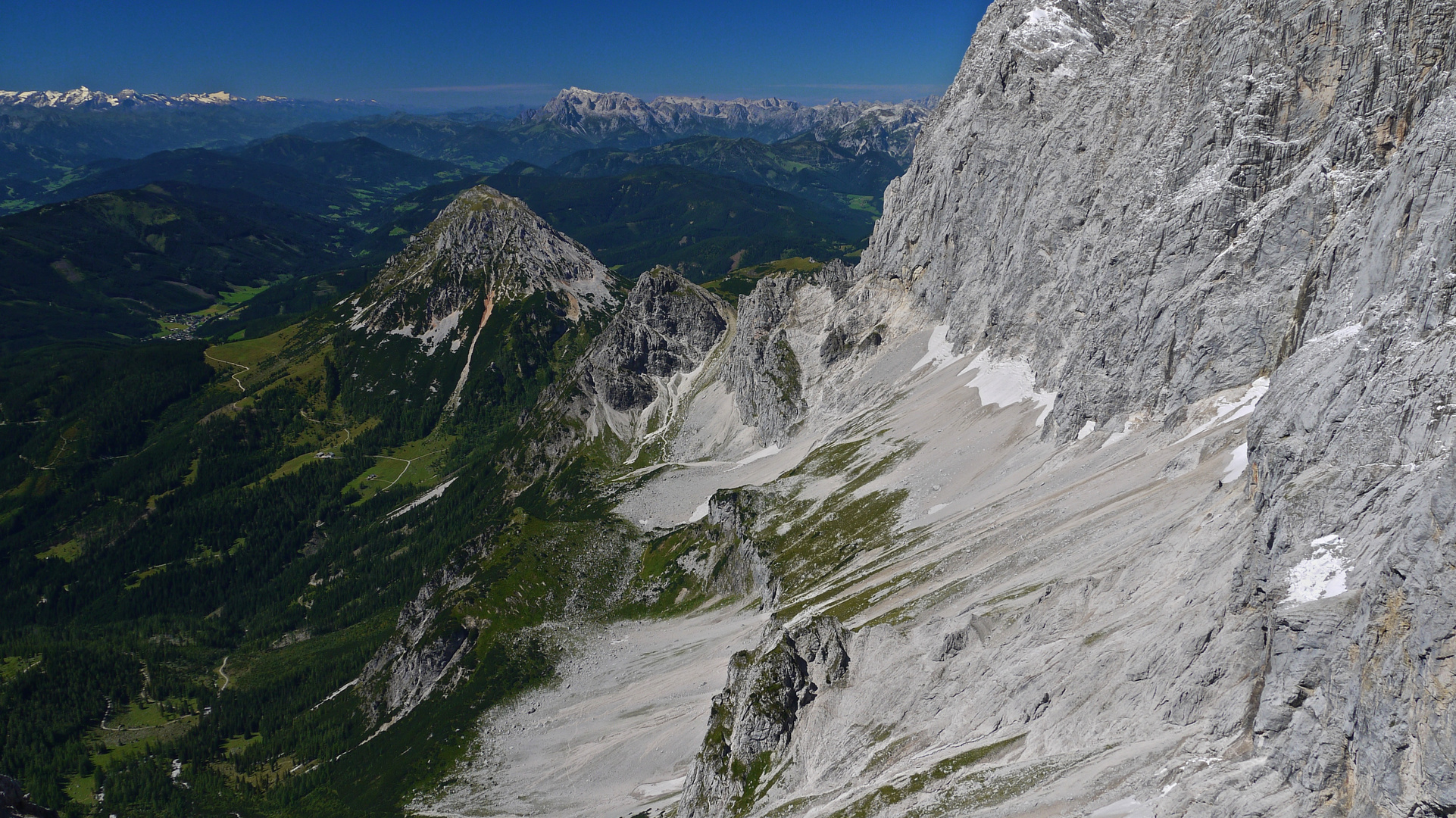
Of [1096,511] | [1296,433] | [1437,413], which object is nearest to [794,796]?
[1096,511]

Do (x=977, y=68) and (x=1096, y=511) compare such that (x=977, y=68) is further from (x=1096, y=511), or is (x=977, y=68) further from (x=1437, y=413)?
(x=1437, y=413)

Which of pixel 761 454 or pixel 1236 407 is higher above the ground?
pixel 1236 407

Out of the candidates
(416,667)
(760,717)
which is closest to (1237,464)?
(760,717)

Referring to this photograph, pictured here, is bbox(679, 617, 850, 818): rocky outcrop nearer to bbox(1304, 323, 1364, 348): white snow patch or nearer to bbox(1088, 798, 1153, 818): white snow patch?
bbox(1088, 798, 1153, 818): white snow patch

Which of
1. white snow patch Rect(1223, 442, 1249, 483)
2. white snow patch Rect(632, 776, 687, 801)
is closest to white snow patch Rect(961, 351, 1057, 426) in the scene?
white snow patch Rect(1223, 442, 1249, 483)

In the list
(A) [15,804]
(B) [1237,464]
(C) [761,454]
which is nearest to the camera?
(A) [15,804]

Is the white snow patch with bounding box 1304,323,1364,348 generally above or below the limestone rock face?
below

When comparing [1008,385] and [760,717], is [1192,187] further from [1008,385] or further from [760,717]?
[760,717]
